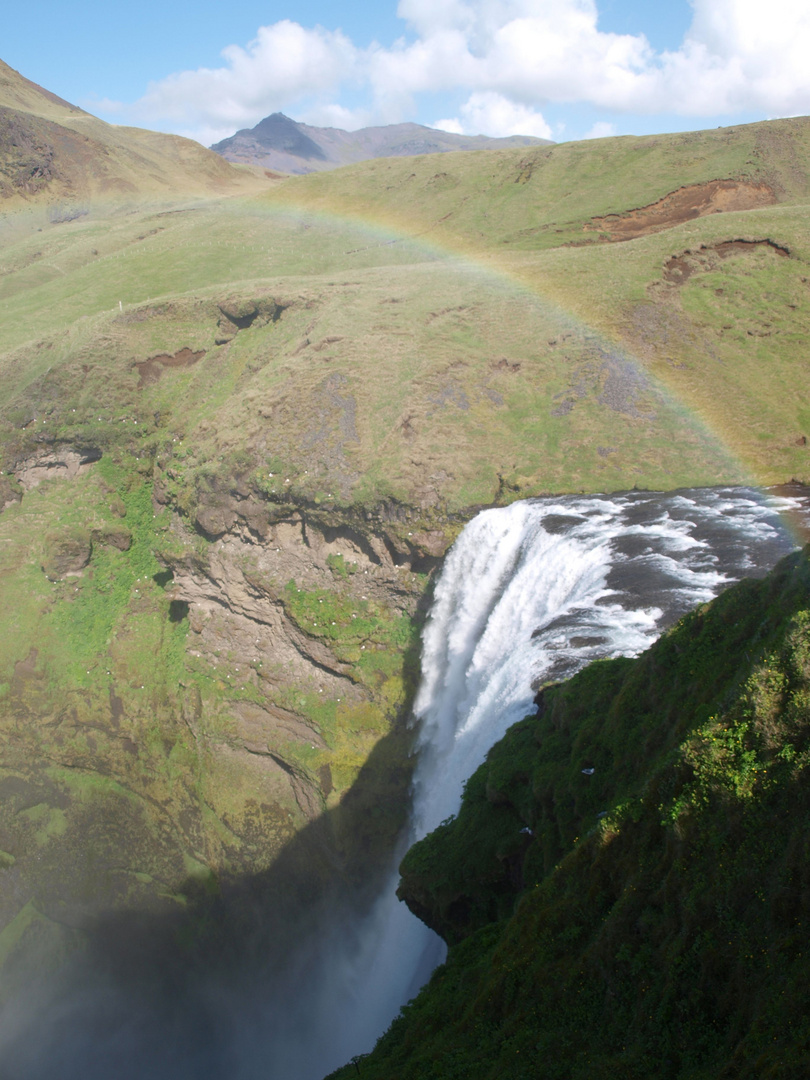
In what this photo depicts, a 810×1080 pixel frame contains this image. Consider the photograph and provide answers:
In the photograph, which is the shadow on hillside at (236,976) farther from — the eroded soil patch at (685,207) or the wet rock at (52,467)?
the eroded soil patch at (685,207)

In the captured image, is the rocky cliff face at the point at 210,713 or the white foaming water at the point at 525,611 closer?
the white foaming water at the point at 525,611

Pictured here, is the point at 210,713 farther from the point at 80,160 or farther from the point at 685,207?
the point at 80,160

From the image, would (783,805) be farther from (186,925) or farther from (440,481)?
(186,925)

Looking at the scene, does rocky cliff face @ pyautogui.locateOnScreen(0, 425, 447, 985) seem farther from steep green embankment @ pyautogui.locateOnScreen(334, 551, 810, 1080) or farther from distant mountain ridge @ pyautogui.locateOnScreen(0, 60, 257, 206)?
distant mountain ridge @ pyautogui.locateOnScreen(0, 60, 257, 206)

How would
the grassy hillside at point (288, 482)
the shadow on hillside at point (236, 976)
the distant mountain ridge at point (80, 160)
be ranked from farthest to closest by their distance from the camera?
the distant mountain ridge at point (80, 160) → the grassy hillside at point (288, 482) → the shadow on hillside at point (236, 976)

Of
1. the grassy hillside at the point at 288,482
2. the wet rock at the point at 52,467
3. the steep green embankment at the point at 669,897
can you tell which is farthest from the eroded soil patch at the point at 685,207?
the steep green embankment at the point at 669,897
